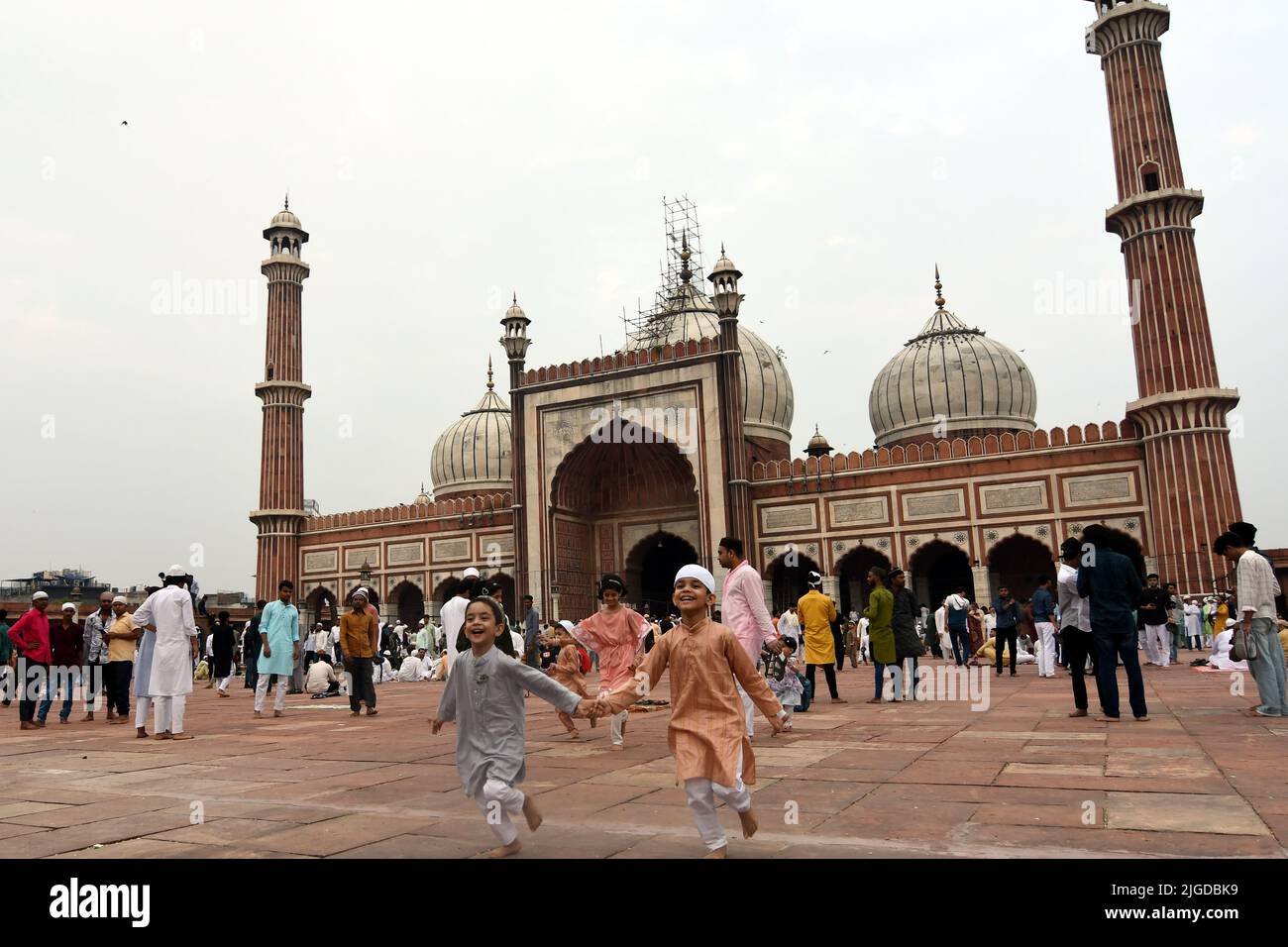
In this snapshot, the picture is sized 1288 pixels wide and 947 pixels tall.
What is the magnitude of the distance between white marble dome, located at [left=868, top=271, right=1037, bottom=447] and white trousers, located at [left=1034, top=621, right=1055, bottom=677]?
1655 cm

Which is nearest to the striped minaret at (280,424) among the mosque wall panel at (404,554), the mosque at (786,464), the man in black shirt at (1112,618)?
the mosque at (786,464)

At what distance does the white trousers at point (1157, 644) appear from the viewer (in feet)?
42.7

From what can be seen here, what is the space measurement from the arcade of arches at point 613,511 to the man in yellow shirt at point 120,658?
1646cm

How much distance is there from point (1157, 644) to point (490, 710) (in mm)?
12561

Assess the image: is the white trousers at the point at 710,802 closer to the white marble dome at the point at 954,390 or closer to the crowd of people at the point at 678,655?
the crowd of people at the point at 678,655

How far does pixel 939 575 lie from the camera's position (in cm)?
2572

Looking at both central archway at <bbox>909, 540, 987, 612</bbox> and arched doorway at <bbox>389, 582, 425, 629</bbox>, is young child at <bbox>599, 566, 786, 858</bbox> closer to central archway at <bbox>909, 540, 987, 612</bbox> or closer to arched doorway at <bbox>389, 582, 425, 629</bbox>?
central archway at <bbox>909, 540, 987, 612</bbox>

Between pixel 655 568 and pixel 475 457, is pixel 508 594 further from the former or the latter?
pixel 475 457

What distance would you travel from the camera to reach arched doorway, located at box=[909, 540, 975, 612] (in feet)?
78.6

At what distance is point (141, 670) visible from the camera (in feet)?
27.3

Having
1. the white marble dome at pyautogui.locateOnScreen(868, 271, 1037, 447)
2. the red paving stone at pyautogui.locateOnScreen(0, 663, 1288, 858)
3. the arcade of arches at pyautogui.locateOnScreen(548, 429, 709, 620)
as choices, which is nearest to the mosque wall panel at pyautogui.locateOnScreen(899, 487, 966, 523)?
the white marble dome at pyautogui.locateOnScreen(868, 271, 1037, 447)

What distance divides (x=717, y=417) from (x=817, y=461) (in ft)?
9.79

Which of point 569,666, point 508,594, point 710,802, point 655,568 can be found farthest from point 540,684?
point 508,594
